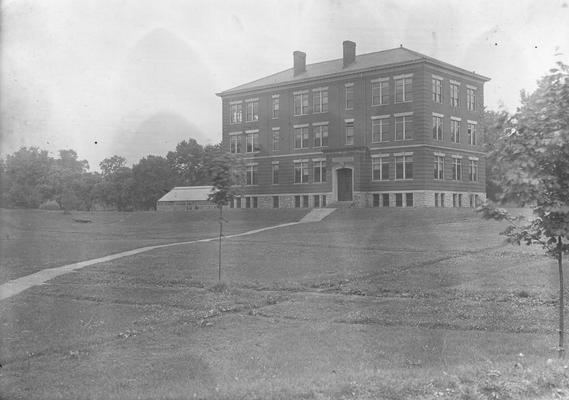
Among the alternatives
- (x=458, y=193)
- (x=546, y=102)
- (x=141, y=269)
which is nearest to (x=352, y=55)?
(x=458, y=193)

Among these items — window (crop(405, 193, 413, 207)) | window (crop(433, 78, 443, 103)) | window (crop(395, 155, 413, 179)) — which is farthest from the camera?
window (crop(405, 193, 413, 207))

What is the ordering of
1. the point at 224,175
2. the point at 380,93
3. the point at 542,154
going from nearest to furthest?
the point at 542,154 → the point at 224,175 → the point at 380,93

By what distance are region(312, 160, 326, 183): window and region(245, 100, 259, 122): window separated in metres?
6.10

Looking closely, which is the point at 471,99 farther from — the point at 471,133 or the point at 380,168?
the point at 380,168

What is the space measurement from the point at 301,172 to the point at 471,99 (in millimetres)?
14583

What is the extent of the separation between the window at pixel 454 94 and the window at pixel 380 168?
21.0 feet

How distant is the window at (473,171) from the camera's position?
153 feet

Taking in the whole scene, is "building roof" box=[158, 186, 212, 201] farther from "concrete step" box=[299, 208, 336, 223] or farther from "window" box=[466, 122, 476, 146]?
"window" box=[466, 122, 476, 146]

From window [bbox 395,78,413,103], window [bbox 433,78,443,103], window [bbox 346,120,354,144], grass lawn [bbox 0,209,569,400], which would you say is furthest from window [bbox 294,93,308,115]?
grass lawn [bbox 0,209,569,400]

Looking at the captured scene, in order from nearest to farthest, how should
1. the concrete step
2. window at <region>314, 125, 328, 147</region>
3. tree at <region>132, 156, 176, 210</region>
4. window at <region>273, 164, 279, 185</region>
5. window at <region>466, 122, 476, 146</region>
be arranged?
tree at <region>132, 156, 176, 210</region>, the concrete step, window at <region>466, 122, 476, 146</region>, window at <region>314, 125, 328, 147</region>, window at <region>273, 164, 279, 185</region>

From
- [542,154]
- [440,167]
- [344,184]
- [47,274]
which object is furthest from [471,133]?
[542,154]

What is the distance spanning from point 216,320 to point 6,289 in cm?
828

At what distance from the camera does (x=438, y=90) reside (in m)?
42.3

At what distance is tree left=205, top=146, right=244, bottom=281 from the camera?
56.8 feet
